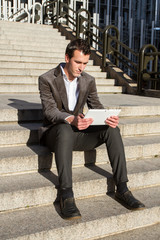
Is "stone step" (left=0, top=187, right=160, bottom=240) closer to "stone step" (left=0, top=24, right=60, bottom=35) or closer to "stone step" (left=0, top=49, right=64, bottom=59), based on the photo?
"stone step" (left=0, top=49, right=64, bottom=59)

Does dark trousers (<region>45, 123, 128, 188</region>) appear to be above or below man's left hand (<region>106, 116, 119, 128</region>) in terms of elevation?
below

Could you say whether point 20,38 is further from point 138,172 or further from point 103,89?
point 138,172

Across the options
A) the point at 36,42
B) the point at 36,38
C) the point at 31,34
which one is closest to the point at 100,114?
the point at 36,42

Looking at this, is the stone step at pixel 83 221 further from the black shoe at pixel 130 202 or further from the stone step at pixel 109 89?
the stone step at pixel 109 89

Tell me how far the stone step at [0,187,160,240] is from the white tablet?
0.76 meters

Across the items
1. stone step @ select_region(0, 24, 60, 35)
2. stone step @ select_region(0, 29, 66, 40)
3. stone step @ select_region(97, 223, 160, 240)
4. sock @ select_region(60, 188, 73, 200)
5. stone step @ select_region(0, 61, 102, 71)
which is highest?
stone step @ select_region(0, 24, 60, 35)

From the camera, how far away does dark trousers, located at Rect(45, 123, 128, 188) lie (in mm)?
2632

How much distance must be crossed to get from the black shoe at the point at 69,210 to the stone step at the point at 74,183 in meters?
0.28

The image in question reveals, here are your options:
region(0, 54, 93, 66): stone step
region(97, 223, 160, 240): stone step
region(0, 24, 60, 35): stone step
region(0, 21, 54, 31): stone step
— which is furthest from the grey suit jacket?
region(0, 21, 54, 31): stone step

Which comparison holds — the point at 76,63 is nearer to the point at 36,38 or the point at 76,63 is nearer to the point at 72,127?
the point at 72,127

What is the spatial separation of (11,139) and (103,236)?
1499 millimetres

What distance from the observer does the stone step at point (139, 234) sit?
256 cm

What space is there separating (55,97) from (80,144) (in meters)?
0.54

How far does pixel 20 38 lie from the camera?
881 cm
